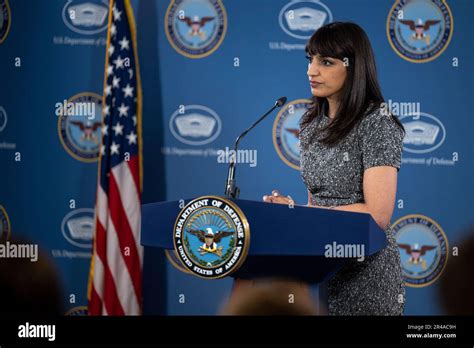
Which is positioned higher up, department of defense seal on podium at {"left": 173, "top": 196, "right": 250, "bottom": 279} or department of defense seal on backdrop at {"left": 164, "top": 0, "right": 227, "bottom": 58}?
department of defense seal on backdrop at {"left": 164, "top": 0, "right": 227, "bottom": 58}

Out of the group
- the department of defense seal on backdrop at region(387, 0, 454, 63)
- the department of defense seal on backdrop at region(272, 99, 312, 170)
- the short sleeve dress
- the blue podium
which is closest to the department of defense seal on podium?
the blue podium

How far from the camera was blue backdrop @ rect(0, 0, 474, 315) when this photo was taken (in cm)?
369

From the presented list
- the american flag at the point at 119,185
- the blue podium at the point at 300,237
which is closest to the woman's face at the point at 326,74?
the blue podium at the point at 300,237

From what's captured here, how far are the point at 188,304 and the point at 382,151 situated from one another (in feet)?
7.50

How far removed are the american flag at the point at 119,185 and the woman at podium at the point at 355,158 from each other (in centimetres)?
189

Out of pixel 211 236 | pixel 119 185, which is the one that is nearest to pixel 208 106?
pixel 119 185

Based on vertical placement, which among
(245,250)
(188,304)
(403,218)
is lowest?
(188,304)

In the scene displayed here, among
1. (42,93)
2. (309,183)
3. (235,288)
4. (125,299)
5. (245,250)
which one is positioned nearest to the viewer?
(245,250)

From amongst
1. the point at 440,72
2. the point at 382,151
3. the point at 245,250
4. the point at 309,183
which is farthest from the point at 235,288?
the point at 440,72

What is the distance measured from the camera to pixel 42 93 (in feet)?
12.6

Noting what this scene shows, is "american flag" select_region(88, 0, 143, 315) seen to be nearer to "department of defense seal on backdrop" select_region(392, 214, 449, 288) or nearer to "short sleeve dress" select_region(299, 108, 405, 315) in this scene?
"department of defense seal on backdrop" select_region(392, 214, 449, 288)

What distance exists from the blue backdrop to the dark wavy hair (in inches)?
72.1

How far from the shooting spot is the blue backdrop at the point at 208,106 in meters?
3.69

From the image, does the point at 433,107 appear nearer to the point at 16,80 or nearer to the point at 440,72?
the point at 440,72
